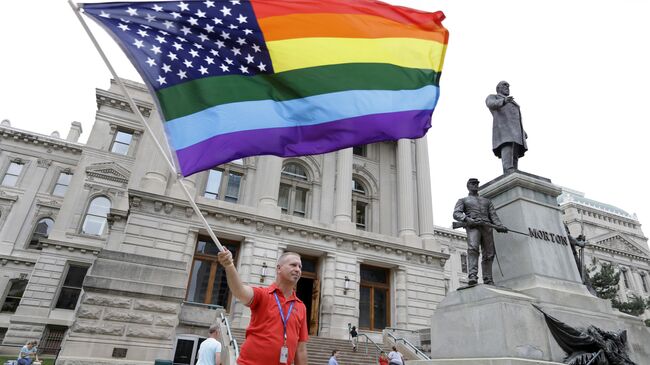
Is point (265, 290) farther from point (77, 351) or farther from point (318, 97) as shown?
point (77, 351)

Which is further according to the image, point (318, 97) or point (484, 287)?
point (484, 287)

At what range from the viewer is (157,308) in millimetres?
13742

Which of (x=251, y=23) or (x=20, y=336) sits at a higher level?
(x=251, y=23)

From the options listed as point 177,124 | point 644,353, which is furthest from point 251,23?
point 644,353

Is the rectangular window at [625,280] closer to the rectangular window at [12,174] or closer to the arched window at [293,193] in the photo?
the arched window at [293,193]

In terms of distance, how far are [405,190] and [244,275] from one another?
1466cm

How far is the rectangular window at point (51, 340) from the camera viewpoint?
24.6 metres

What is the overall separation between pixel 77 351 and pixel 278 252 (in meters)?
12.4

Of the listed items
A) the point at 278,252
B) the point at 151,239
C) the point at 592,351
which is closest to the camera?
the point at 592,351

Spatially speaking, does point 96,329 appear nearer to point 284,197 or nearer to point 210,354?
point 210,354

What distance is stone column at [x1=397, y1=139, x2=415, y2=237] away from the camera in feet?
94.4

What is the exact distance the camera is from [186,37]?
193 inches

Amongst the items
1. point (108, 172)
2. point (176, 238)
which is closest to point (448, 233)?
point (176, 238)

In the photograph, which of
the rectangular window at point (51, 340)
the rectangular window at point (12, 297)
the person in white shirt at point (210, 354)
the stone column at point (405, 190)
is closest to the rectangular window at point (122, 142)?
the rectangular window at point (12, 297)
